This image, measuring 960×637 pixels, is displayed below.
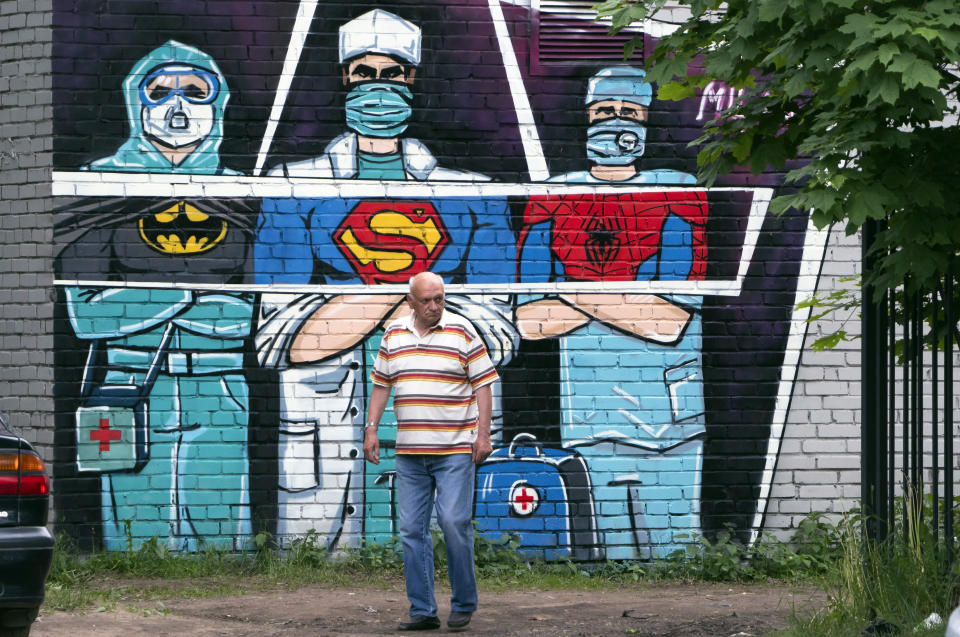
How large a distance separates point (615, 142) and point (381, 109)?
5.19 ft

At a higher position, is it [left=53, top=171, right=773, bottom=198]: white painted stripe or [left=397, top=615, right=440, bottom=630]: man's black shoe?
[left=53, top=171, right=773, bottom=198]: white painted stripe

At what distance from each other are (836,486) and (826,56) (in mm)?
4168

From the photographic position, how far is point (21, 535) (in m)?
4.63

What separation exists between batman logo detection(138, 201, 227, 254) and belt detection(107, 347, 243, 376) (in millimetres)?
671

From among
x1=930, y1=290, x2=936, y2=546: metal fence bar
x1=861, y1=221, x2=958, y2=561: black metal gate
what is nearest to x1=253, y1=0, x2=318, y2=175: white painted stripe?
x1=861, y1=221, x2=958, y2=561: black metal gate

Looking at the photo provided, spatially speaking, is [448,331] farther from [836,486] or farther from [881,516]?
[836,486]

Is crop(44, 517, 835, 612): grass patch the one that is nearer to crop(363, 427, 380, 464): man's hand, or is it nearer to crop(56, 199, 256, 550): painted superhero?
crop(56, 199, 256, 550): painted superhero

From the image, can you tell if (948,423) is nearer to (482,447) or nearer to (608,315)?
(482,447)

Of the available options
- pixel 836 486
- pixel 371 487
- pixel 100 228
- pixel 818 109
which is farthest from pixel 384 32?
pixel 836 486

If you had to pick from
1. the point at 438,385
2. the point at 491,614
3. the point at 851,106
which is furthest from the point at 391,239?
the point at 851,106

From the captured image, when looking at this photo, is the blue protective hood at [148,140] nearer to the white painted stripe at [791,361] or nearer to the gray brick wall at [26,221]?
the gray brick wall at [26,221]

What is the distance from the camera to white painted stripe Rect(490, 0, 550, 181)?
773 cm

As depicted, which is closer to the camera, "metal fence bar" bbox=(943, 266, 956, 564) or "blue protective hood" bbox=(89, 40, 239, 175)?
"metal fence bar" bbox=(943, 266, 956, 564)

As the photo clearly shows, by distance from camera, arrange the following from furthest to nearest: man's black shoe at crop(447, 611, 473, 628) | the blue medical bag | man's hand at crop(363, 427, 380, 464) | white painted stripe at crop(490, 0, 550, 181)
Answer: white painted stripe at crop(490, 0, 550, 181), the blue medical bag, man's hand at crop(363, 427, 380, 464), man's black shoe at crop(447, 611, 473, 628)
